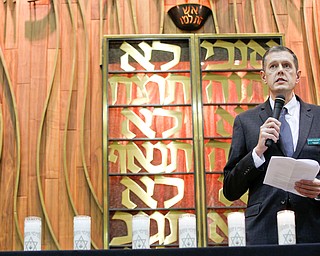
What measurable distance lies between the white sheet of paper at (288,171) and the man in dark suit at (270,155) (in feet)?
0.13

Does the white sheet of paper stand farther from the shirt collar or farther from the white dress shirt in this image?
the shirt collar

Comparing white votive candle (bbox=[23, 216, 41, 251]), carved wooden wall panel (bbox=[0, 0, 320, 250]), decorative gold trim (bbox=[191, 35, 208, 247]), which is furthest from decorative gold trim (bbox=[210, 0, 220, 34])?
white votive candle (bbox=[23, 216, 41, 251])

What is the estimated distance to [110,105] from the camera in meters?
5.00

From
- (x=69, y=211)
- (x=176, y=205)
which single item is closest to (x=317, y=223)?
(x=176, y=205)

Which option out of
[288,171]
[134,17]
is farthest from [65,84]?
[288,171]

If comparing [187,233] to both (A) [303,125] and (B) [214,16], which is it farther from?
(B) [214,16]

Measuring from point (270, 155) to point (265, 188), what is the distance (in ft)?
0.50

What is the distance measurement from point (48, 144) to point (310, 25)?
7.22 ft

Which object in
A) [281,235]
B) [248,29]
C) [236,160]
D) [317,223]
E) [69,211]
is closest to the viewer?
[281,235]

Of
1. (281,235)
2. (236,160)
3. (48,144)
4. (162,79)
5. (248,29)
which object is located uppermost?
(248,29)

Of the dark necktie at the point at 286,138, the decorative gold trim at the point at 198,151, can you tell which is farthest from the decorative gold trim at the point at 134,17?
the dark necktie at the point at 286,138

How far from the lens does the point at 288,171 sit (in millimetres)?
2830

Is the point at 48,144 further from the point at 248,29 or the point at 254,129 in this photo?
the point at 254,129

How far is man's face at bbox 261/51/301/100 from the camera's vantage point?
322 centimetres
